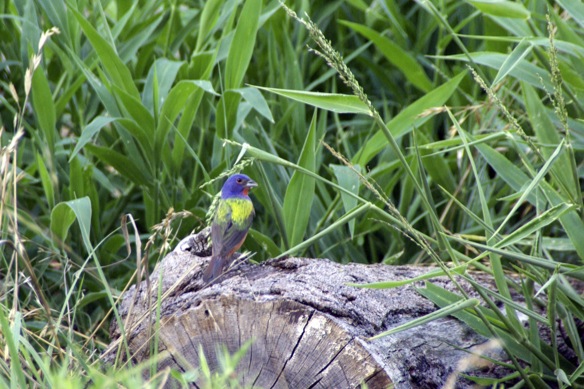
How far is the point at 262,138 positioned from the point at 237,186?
538 mm

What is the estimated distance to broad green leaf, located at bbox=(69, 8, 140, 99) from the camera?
3.30m

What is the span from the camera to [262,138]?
3.80 metres

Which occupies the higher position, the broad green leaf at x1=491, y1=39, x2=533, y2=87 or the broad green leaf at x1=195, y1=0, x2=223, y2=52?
the broad green leaf at x1=491, y1=39, x2=533, y2=87

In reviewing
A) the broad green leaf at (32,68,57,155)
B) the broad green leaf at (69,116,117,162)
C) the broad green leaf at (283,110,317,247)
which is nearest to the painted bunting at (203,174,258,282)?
the broad green leaf at (283,110,317,247)

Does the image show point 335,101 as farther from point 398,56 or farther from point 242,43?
point 398,56

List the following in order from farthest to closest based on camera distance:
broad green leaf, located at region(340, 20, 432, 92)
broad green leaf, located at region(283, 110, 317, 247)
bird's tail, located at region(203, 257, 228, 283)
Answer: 1. broad green leaf, located at region(340, 20, 432, 92)
2. broad green leaf, located at region(283, 110, 317, 247)
3. bird's tail, located at region(203, 257, 228, 283)

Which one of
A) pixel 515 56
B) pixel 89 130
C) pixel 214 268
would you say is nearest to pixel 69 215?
pixel 89 130

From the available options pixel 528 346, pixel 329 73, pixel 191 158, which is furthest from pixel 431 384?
pixel 329 73

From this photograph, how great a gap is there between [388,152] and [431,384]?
5.26 ft

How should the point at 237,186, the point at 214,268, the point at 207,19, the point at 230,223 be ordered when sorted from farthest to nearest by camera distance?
the point at 207,19, the point at 237,186, the point at 230,223, the point at 214,268

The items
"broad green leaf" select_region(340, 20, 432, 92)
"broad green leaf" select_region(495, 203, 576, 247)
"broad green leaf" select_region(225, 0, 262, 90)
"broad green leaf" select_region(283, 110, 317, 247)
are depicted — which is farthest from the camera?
"broad green leaf" select_region(340, 20, 432, 92)

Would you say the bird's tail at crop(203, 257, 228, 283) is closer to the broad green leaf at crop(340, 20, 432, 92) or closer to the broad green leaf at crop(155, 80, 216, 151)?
the broad green leaf at crop(155, 80, 216, 151)

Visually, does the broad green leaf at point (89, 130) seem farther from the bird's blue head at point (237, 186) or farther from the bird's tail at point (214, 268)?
the bird's tail at point (214, 268)

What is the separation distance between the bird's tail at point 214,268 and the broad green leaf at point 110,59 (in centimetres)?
96
